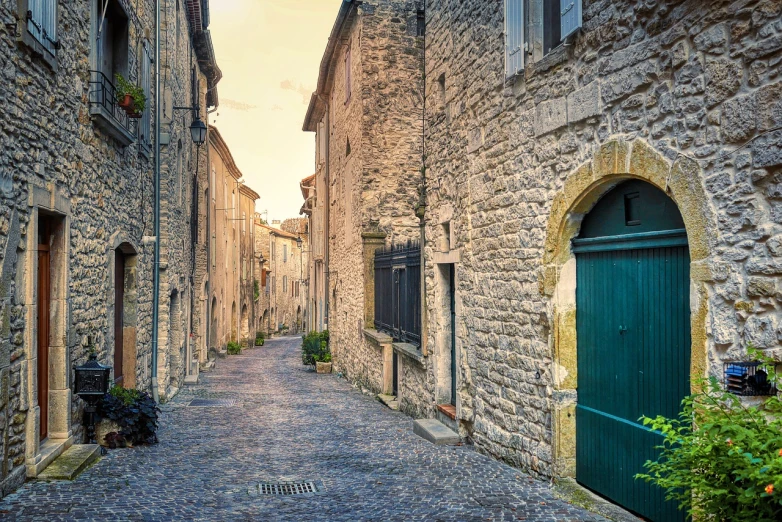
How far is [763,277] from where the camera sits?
351 centimetres

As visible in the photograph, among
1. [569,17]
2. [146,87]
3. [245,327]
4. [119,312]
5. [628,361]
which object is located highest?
[146,87]

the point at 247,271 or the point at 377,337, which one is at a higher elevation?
the point at 247,271

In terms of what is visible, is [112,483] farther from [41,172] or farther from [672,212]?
[672,212]

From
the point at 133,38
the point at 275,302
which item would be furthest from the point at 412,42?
the point at 275,302

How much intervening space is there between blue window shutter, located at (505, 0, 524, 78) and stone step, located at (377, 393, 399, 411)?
641 centimetres

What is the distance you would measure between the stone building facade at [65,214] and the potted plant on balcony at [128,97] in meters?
0.13

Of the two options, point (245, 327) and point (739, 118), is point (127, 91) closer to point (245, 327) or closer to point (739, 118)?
point (739, 118)

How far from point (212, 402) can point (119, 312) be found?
3.16 meters

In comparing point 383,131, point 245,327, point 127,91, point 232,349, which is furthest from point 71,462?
point 245,327

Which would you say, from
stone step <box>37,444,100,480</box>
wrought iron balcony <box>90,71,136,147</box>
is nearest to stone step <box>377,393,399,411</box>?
stone step <box>37,444,100,480</box>

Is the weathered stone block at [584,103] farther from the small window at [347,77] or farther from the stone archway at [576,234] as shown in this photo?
the small window at [347,77]

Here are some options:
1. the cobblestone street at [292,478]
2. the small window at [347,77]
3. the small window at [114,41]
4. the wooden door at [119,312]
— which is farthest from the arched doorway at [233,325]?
the small window at [114,41]

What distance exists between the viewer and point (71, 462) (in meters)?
6.05

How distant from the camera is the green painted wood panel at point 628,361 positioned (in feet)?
14.3
